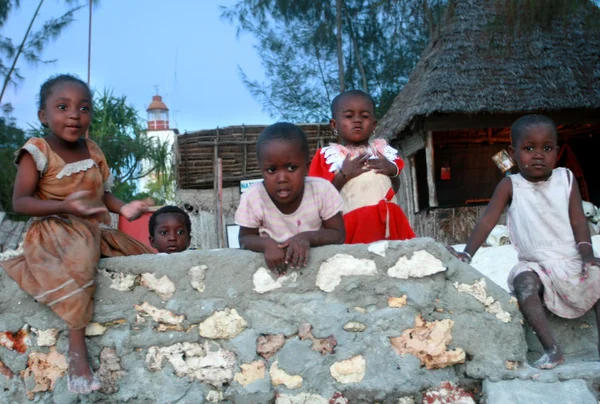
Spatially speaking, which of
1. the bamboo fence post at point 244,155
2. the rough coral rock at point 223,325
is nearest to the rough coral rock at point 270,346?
the rough coral rock at point 223,325

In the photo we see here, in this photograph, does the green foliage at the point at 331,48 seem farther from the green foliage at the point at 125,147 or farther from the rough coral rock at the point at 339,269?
the rough coral rock at the point at 339,269

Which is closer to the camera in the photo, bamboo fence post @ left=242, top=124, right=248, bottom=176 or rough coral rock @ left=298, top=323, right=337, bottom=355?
rough coral rock @ left=298, top=323, right=337, bottom=355

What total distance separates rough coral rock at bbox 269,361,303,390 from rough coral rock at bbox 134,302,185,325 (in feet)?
1.51

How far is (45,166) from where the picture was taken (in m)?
2.84

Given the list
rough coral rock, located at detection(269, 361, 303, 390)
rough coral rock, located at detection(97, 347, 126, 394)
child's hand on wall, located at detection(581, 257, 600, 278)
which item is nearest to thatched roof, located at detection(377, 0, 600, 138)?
child's hand on wall, located at detection(581, 257, 600, 278)

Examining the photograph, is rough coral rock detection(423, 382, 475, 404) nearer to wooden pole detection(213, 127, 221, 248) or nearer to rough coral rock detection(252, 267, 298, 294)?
rough coral rock detection(252, 267, 298, 294)

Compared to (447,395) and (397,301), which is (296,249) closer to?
(397,301)

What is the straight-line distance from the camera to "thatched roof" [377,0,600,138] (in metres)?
8.93

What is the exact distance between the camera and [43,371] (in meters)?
2.79

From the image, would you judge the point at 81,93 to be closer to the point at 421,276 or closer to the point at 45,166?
the point at 45,166

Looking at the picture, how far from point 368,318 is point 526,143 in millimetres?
1158

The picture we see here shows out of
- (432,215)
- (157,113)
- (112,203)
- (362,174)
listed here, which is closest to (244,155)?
(432,215)

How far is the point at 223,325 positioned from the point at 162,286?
0.33m

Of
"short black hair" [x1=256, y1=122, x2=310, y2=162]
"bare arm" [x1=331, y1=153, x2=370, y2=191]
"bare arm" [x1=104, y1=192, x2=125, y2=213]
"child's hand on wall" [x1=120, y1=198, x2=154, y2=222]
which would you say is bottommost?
"child's hand on wall" [x1=120, y1=198, x2=154, y2=222]
